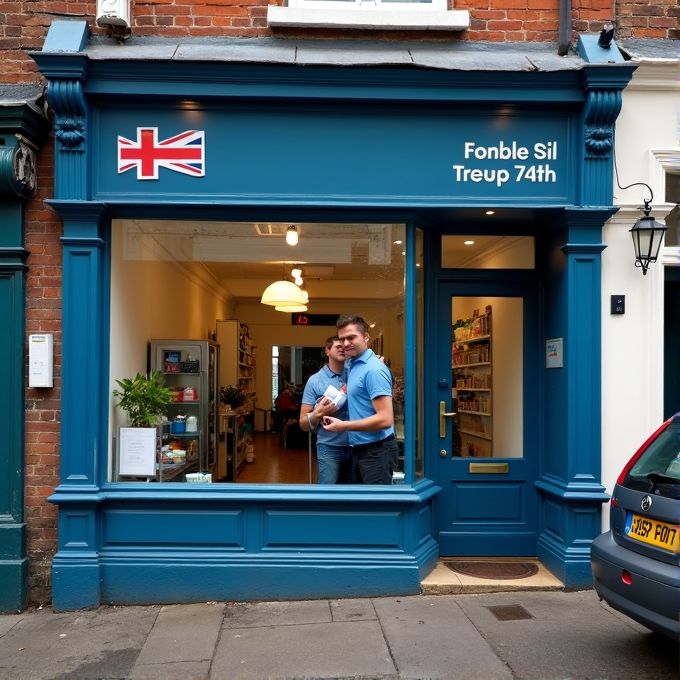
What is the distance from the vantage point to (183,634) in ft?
15.9

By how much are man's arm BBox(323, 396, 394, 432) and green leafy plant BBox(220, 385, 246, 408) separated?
464cm

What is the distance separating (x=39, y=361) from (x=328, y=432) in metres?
2.48

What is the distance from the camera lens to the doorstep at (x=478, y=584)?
5605mm

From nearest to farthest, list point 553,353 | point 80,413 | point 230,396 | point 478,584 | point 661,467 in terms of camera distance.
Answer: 1. point 661,467
2. point 80,413
3. point 478,584
4. point 553,353
5. point 230,396

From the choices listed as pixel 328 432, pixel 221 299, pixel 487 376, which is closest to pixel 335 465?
pixel 328 432

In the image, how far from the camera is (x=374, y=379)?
225 inches

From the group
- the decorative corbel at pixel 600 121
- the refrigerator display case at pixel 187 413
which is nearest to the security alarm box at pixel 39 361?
the refrigerator display case at pixel 187 413

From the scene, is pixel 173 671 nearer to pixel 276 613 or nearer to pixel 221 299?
pixel 276 613

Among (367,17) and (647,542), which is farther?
(367,17)

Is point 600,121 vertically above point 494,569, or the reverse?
point 600,121

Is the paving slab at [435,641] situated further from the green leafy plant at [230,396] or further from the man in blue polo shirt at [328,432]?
the green leafy plant at [230,396]

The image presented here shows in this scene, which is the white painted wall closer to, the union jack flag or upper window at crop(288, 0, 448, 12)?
upper window at crop(288, 0, 448, 12)

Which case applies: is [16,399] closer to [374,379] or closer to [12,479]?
[12,479]

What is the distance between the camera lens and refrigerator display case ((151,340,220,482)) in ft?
21.2
